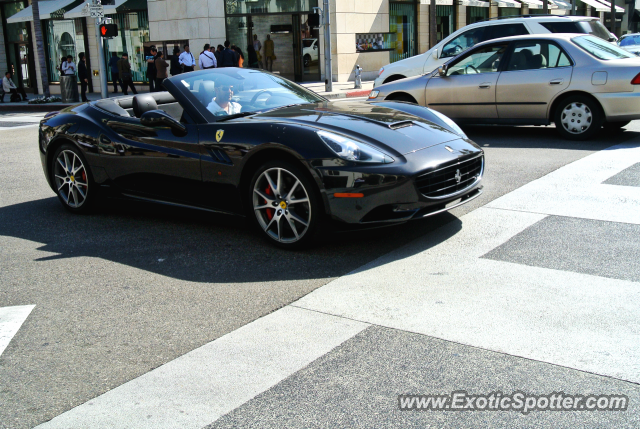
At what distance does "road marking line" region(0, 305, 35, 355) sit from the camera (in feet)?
12.3

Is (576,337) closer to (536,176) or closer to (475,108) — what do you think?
(536,176)

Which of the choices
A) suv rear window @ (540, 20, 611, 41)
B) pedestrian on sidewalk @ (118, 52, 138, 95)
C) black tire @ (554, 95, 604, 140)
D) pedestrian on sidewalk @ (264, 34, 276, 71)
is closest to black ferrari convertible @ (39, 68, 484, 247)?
black tire @ (554, 95, 604, 140)

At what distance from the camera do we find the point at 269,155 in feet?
16.7

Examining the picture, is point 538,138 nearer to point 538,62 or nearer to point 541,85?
point 541,85

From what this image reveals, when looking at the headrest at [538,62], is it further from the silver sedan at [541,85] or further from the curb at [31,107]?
the curb at [31,107]

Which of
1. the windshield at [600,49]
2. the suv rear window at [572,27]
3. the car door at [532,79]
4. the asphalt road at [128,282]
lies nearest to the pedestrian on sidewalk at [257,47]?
the suv rear window at [572,27]

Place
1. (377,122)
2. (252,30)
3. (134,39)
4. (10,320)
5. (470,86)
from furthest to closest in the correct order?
(134,39) < (252,30) < (470,86) < (377,122) < (10,320)

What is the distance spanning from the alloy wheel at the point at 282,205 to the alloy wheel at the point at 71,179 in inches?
85.2

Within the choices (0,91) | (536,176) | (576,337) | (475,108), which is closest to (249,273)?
(576,337)

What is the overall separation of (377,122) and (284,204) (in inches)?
40.6

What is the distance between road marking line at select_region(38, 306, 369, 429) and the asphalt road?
0.10 metres

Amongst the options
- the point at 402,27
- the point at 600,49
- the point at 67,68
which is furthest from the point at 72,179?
the point at 402,27

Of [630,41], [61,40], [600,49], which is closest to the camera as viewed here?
[600,49]

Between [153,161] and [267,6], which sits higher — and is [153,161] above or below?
below
